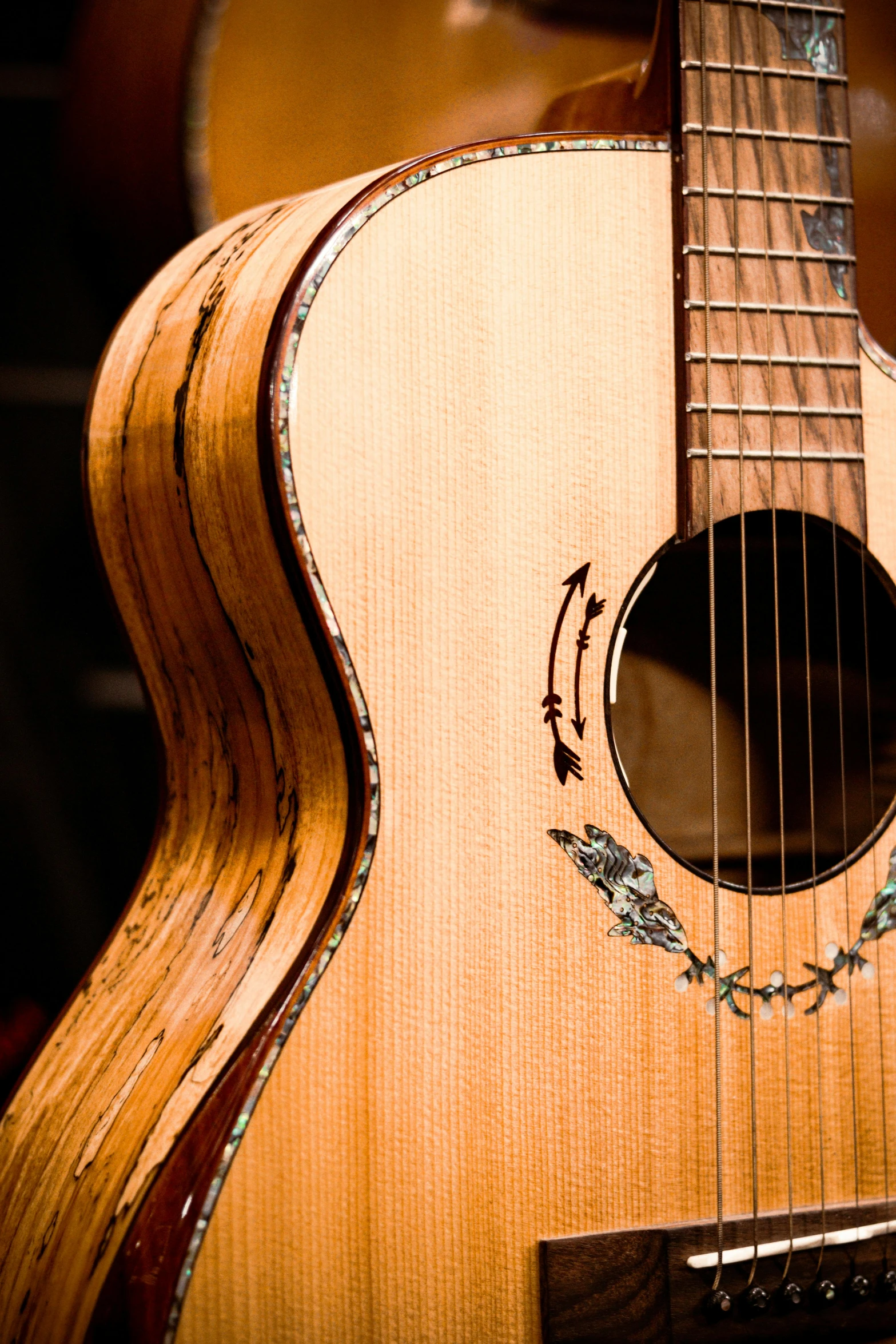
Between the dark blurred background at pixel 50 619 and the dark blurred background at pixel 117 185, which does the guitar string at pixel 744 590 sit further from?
the dark blurred background at pixel 50 619

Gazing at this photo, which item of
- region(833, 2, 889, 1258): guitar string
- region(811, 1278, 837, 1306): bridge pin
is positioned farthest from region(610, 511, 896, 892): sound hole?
region(811, 1278, 837, 1306): bridge pin

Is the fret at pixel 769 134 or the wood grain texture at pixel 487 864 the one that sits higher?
the fret at pixel 769 134

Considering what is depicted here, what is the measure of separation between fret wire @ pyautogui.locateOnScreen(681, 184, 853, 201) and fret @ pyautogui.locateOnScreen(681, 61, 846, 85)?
0.25ft

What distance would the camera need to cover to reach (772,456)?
75 cm

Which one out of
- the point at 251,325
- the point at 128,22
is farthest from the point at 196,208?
the point at 251,325

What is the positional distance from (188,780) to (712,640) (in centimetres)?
35

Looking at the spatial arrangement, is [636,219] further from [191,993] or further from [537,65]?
[191,993]

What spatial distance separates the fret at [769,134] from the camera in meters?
0.74

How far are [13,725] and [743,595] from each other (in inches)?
24.9

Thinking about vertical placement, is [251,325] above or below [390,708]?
above

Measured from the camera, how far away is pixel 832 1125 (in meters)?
0.72

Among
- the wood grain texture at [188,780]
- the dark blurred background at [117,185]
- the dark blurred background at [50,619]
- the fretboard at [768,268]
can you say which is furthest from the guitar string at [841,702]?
the dark blurred background at [50,619]

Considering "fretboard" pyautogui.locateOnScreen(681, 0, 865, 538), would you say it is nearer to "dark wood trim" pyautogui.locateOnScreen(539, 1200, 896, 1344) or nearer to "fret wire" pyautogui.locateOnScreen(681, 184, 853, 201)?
"fret wire" pyautogui.locateOnScreen(681, 184, 853, 201)

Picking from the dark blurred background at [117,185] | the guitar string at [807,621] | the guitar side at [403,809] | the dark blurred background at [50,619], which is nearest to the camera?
the guitar side at [403,809]
